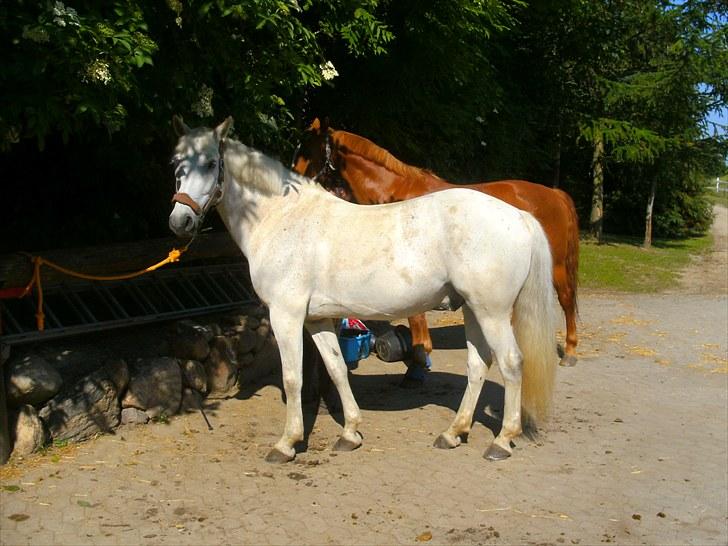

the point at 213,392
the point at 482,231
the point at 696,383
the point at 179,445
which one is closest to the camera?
the point at 482,231

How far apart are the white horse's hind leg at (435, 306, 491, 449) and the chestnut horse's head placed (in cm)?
193

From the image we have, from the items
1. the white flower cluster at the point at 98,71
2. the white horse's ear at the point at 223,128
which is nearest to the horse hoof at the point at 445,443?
the white horse's ear at the point at 223,128

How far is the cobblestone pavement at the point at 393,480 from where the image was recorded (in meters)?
4.22

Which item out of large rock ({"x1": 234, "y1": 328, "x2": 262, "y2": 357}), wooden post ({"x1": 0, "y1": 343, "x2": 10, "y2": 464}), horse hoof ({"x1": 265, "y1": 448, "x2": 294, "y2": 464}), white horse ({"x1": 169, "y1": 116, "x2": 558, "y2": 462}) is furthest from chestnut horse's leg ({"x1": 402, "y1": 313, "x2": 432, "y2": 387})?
wooden post ({"x1": 0, "y1": 343, "x2": 10, "y2": 464})

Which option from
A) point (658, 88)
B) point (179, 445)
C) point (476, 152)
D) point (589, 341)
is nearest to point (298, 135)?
point (179, 445)

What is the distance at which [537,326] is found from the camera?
525cm

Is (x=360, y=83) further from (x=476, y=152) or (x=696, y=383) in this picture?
(x=476, y=152)

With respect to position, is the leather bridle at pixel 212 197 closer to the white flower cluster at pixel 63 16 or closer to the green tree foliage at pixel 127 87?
the green tree foliage at pixel 127 87

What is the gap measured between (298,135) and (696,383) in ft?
15.5

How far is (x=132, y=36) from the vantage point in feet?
14.5

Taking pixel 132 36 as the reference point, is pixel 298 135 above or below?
below

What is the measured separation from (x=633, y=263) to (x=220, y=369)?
1319 centimetres

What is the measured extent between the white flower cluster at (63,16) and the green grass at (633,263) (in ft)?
38.5

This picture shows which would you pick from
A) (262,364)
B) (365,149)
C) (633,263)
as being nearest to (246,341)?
(262,364)
